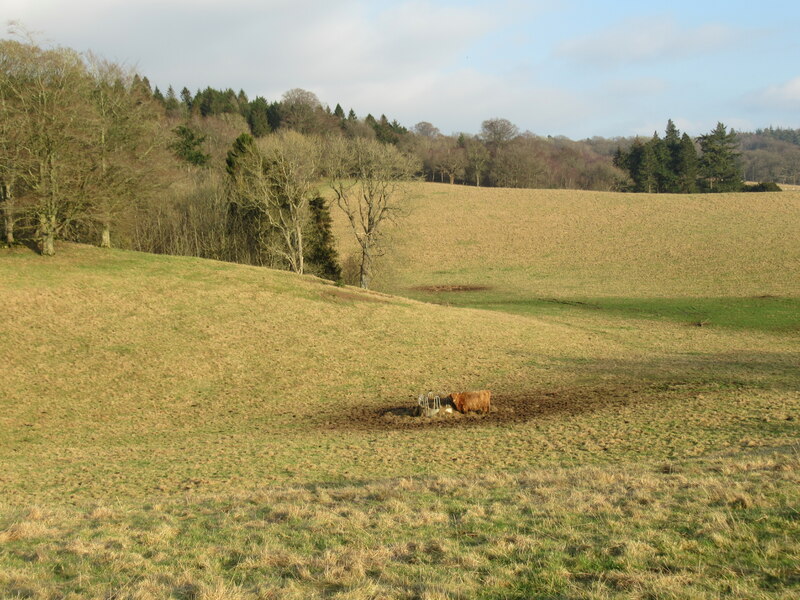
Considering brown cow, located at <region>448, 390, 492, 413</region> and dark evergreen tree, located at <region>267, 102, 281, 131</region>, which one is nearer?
brown cow, located at <region>448, 390, 492, 413</region>

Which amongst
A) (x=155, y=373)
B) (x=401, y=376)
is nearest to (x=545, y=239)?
(x=401, y=376)

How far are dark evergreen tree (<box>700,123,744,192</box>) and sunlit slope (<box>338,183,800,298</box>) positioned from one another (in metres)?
24.1

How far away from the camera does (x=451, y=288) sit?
52.3 meters

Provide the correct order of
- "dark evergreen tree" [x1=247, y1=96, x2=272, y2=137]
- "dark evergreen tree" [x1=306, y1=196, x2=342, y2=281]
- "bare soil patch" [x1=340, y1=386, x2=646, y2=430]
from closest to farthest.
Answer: "bare soil patch" [x1=340, y1=386, x2=646, y2=430] < "dark evergreen tree" [x1=306, y1=196, x2=342, y2=281] < "dark evergreen tree" [x1=247, y1=96, x2=272, y2=137]

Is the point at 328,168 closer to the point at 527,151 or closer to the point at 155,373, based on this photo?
the point at 155,373

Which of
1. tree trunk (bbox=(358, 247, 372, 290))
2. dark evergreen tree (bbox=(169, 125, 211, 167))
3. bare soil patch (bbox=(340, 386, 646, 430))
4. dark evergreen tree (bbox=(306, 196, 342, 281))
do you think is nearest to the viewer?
bare soil patch (bbox=(340, 386, 646, 430))

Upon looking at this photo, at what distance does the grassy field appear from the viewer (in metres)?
6.09

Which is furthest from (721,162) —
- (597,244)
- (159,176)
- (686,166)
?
(159,176)

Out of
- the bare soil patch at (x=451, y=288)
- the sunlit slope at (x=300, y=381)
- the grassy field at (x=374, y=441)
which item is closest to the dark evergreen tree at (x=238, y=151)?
the bare soil patch at (x=451, y=288)

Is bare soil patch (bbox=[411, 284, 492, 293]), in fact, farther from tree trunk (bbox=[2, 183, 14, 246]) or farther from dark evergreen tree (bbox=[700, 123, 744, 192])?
dark evergreen tree (bbox=[700, 123, 744, 192])

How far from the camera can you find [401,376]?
22.6 metres

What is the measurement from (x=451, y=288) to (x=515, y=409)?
34548 millimetres

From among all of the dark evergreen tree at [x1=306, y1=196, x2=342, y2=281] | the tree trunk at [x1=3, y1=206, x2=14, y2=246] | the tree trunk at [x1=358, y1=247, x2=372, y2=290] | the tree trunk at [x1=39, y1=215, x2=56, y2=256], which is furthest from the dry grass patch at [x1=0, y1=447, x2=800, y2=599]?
the dark evergreen tree at [x1=306, y1=196, x2=342, y2=281]

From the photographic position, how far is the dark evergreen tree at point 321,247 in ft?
166
